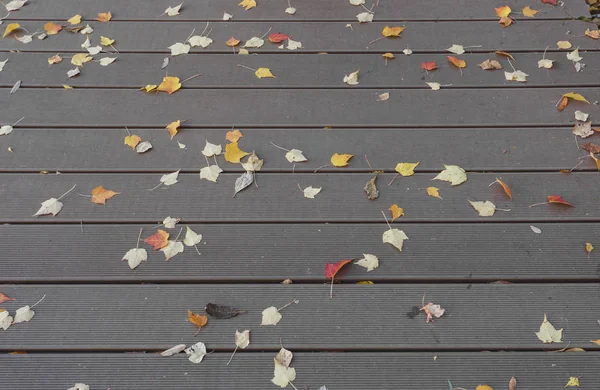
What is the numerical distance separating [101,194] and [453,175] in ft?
3.89

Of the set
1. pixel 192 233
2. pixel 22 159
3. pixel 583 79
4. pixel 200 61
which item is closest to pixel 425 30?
pixel 583 79

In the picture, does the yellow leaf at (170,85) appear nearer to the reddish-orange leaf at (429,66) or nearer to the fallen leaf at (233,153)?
the fallen leaf at (233,153)

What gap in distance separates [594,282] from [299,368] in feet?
2.89

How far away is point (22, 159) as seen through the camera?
171cm

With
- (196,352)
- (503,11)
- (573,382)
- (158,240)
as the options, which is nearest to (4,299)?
(158,240)

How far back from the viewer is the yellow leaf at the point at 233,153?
5.54ft

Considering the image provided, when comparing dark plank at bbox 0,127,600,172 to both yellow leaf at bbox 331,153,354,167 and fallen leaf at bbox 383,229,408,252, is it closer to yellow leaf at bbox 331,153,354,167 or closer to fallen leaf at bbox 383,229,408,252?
yellow leaf at bbox 331,153,354,167

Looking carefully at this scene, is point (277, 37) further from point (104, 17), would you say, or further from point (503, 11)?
point (503, 11)

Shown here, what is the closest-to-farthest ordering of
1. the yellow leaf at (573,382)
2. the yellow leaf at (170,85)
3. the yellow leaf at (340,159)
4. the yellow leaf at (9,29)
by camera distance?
the yellow leaf at (573,382) → the yellow leaf at (340,159) → the yellow leaf at (170,85) → the yellow leaf at (9,29)

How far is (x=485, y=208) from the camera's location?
1530mm

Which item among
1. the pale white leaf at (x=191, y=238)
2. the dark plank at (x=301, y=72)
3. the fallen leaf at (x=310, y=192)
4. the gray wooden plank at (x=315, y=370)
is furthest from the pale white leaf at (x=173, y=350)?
the dark plank at (x=301, y=72)

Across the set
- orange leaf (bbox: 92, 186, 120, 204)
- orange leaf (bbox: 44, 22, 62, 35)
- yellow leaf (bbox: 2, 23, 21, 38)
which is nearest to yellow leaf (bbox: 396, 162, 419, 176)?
orange leaf (bbox: 92, 186, 120, 204)

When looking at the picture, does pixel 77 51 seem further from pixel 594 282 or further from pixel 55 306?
pixel 594 282


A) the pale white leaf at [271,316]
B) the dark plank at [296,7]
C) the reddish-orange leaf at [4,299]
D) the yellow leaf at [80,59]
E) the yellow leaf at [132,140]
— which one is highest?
the dark plank at [296,7]
